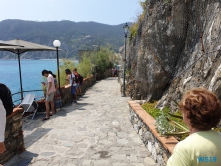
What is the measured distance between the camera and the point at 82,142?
4.11 m

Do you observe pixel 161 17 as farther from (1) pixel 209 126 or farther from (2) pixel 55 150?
(1) pixel 209 126

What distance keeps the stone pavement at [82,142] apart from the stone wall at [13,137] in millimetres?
112

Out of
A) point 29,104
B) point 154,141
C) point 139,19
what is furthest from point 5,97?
point 139,19

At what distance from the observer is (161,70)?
19.9ft

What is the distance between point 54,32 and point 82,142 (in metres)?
178

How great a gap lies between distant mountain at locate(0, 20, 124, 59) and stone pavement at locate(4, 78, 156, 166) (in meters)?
133

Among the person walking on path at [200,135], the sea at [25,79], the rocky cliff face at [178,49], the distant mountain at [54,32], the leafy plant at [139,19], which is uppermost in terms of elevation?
the distant mountain at [54,32]

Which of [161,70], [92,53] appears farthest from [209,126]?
[92,53]

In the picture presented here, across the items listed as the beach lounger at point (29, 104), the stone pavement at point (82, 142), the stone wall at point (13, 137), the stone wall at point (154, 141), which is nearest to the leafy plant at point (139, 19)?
the stone pavement at point (82, 142)

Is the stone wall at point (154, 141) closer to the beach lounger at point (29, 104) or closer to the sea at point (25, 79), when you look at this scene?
the beach lounger at point (29, 104)

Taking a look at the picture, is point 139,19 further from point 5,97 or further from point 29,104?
point 5,97

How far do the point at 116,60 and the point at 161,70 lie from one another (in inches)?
838

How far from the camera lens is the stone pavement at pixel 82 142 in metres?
3.31

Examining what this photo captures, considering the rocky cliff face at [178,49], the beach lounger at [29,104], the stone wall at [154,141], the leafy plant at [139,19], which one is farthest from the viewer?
the leafy plant at [139,19]
